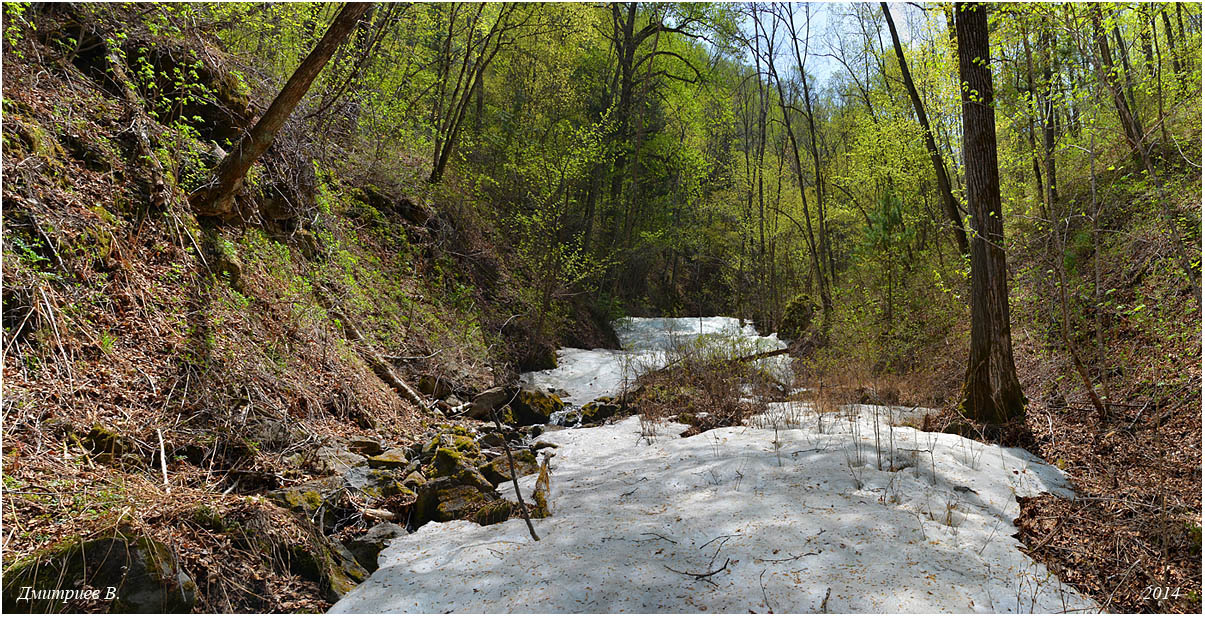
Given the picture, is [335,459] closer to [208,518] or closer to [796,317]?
[208,518]

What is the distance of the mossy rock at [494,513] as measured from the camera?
443cm

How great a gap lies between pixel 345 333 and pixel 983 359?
7878mm

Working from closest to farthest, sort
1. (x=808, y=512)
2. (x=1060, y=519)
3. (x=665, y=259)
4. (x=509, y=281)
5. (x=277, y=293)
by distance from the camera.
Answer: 1. (x=1060, y=519)
2. (x=808, y=512)
3. (x=277, y=293)
4. (x=509, y=281)
5. (x=665, y=259)

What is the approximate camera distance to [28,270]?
4.11 meters

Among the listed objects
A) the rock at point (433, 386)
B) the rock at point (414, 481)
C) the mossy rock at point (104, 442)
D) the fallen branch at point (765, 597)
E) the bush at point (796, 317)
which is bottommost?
the fallen branch at point (765, 597)

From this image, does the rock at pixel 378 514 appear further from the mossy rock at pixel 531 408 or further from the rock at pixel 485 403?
the mossy rock at pixel 531 408

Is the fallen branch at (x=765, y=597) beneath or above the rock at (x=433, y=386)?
beneath

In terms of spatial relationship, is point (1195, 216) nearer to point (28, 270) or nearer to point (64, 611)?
point (64, 611)

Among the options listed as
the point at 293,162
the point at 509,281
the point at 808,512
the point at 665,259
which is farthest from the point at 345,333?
the point at 665,259

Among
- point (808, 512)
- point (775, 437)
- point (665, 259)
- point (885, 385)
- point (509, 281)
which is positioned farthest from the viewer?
point (665, 259)

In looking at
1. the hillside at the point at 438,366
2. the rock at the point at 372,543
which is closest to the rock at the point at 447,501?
the hillside at the point at 438,366

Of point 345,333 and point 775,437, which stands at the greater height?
point 345,333

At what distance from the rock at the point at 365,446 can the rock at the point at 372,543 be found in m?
1.52

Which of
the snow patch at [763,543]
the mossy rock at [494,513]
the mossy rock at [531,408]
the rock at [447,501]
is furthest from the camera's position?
the mossy rock at [531,408]
